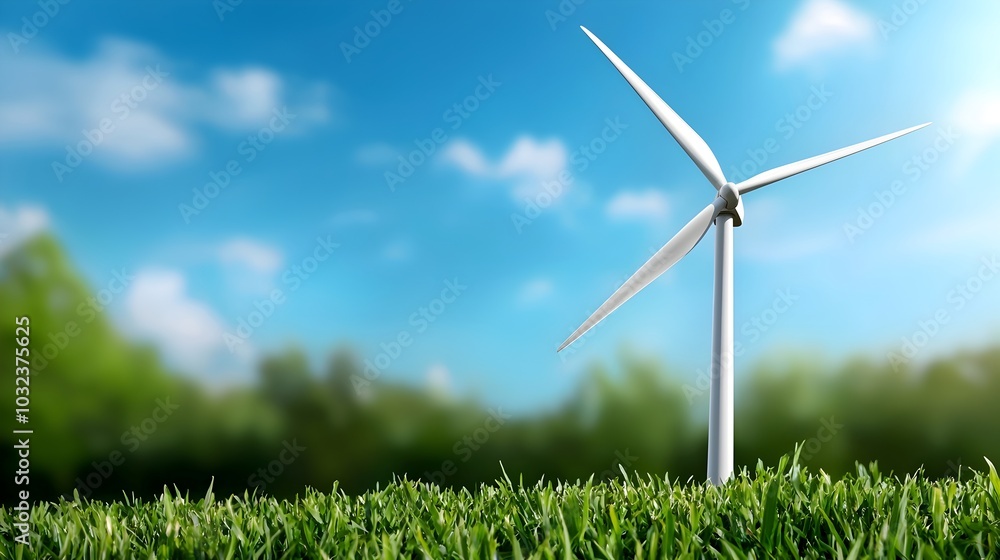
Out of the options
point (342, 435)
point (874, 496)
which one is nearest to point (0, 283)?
point (342, 435)

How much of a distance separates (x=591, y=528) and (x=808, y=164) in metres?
9.58

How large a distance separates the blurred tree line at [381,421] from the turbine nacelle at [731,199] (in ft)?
53.6

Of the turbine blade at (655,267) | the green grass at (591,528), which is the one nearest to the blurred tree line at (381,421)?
the turbine blade at (655,267)

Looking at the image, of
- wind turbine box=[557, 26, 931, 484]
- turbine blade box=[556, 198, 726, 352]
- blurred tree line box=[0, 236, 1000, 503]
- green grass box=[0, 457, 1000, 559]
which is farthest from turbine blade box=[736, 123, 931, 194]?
blurred tree line box=[0, 236, 1000, 503]

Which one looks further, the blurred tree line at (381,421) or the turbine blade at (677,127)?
the blurred tree line at (381,421)

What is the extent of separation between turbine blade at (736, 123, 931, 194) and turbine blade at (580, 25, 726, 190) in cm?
51

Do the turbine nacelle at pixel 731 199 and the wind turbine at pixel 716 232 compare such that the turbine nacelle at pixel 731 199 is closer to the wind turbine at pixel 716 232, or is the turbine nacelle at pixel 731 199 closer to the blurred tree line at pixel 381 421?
the wind turbine at pixel 716 232

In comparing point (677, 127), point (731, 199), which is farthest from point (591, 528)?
point (677, 127)

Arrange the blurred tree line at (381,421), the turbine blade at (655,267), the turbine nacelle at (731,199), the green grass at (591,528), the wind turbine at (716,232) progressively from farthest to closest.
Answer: the blurred tree line at (381,421), the turbine blade at (655,267), the turbine nacelle at (731,199), the wind turbine at (716,232), the green grass at (591,528)

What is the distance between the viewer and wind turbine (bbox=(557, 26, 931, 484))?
10.2 meters

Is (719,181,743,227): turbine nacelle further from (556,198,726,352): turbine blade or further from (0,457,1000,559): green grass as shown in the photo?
(0,457,1000,559): green grass

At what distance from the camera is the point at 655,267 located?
11.6 meters

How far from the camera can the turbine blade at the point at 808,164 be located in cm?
1173

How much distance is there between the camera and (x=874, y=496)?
4.59 m
